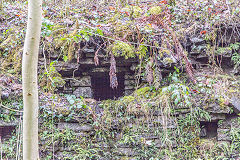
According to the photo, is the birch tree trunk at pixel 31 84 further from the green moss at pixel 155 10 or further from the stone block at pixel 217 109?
the green moss at pixel 155 10

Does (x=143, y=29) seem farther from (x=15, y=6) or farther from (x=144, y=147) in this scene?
(x=15, y=6)

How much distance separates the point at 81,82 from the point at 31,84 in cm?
259

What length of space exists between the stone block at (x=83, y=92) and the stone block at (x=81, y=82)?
3.2 inches

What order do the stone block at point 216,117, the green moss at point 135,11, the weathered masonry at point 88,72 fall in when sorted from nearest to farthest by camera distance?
the stone block at point 216,117 → the weathered masonry at point 88,72 → the green moss at point 135,11

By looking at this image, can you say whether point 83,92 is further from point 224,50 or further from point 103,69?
point 224,50

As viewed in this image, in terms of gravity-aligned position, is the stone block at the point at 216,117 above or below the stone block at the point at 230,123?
above

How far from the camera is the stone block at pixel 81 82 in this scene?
4488 mm

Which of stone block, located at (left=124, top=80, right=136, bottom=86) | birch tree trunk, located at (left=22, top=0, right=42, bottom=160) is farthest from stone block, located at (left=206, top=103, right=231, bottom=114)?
birch tree trunk, located at (left=22, top=0, right=42, bottom=160)

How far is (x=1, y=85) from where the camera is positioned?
13.5 ft

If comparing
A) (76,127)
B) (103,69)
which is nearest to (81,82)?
(103,69)

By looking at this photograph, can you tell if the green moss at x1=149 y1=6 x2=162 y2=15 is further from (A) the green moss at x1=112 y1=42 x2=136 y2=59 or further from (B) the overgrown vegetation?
(A) the green moss at x1=112 y1=42 x2=136 y2=59

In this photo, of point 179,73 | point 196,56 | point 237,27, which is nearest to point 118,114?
point 179,73

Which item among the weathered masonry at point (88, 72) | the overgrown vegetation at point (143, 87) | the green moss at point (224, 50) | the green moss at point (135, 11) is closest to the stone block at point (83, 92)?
the weathered masonry at point (88, 72)

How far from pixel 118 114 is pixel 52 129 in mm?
1175
